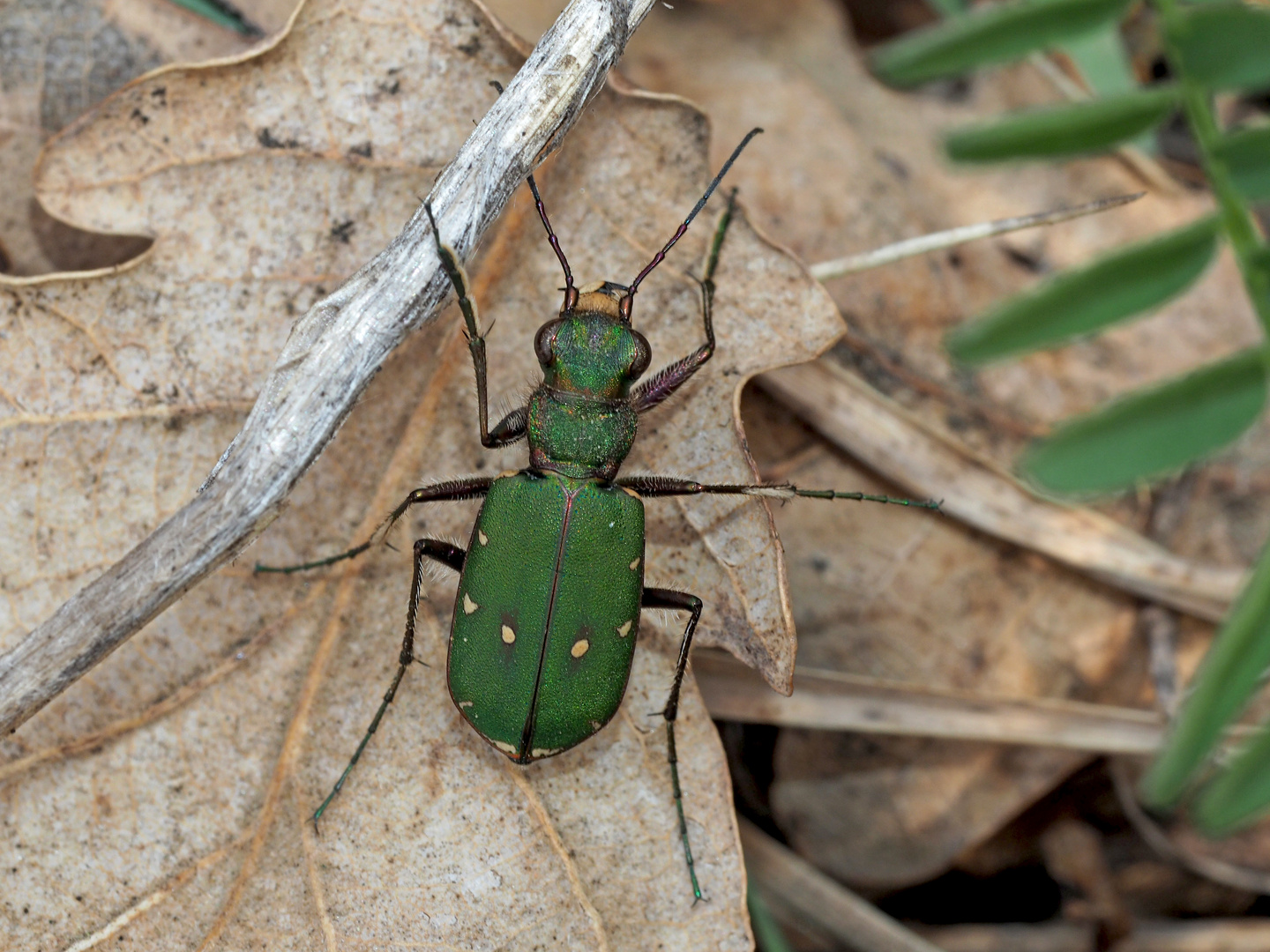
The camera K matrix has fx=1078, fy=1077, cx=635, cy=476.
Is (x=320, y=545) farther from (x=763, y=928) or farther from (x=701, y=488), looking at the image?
(x=763, y=928)

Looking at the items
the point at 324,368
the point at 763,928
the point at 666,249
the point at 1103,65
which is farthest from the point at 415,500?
the point at 1103,65

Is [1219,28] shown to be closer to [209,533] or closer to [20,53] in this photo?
[209,533]

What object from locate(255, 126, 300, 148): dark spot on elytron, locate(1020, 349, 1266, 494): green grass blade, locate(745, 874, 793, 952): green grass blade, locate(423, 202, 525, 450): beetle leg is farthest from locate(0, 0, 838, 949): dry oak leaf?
locate(1020, 349, 1266, 494): green grass blade

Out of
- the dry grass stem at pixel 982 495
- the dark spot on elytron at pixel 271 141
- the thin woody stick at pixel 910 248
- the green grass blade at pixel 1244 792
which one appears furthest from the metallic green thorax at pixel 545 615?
the green grass blade at pixel 1244 792

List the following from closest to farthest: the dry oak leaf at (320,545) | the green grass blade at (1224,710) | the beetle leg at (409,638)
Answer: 1. the green grass blade at (1224,710)
2. the dry oak leaf at (320,545)
3. the beetle leg at (409,638)

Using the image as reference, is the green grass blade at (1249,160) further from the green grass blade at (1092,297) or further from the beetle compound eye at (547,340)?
the beetle compound eye at (547,340)

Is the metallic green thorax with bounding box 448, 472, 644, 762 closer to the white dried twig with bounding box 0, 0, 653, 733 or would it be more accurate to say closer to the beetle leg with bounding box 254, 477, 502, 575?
the beetle leg with bounding box 254, 477, 502, 575
